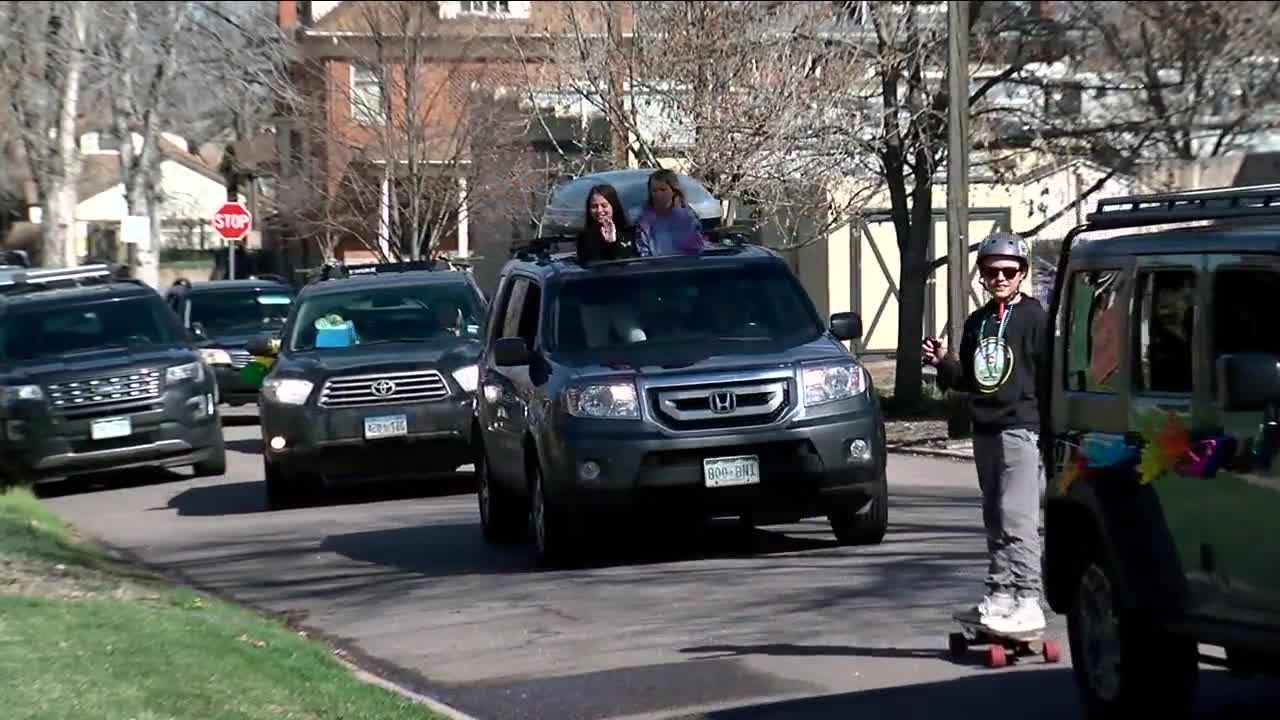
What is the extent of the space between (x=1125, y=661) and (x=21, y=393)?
14.5 metres

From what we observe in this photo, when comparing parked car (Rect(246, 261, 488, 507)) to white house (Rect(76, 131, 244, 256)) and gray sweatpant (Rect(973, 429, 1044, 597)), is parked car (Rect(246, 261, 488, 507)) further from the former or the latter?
white house (Rect(76, 131, 244, 256))

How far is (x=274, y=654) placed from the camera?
1018cm

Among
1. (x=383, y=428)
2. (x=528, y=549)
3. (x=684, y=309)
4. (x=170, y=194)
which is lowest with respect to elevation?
(x=528, y=549)

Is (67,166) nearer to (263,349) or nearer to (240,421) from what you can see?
(240,421)

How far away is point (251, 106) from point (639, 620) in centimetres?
2832

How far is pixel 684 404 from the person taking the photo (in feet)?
41.7

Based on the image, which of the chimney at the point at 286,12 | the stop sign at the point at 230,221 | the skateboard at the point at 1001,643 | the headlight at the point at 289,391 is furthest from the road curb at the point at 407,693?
the chimney at the point at 286,12

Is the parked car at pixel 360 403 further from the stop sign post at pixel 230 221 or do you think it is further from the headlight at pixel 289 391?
the stop sign post at pixel 230 221

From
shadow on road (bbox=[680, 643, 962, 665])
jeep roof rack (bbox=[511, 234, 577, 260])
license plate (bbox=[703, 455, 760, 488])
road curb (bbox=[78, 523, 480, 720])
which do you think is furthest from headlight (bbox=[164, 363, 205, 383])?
shadow on road (bbox=[680, 643, 962, 665])

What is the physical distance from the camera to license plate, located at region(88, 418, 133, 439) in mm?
20189

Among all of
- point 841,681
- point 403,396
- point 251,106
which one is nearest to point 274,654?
point 841,681

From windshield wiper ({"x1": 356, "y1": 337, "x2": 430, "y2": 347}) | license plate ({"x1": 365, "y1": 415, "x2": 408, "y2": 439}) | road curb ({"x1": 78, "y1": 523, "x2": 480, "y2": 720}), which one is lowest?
road curb ({"x1": 78, "y1": 523, "x2": 480, "y2": 720})

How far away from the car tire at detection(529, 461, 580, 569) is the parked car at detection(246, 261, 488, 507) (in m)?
3.89

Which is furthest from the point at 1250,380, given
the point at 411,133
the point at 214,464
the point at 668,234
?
the point at 411,133
